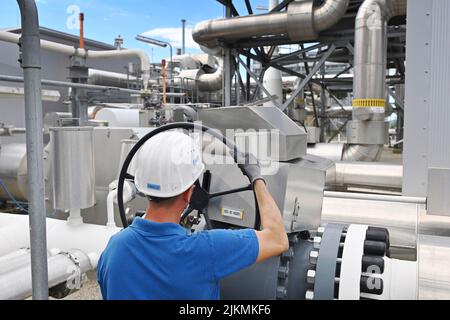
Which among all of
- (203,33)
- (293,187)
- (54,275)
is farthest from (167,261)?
(203,33)

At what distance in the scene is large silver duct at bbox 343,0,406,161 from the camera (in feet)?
10.6

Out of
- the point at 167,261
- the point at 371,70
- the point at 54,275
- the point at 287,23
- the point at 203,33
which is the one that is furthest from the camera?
the point at 203,33

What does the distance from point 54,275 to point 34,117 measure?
662mm

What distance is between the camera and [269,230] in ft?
2.76

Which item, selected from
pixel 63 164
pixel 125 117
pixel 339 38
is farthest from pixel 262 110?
pixel 339 38

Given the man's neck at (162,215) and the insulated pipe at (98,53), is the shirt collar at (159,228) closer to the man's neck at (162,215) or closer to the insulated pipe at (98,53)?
the man's neck at (162,215)

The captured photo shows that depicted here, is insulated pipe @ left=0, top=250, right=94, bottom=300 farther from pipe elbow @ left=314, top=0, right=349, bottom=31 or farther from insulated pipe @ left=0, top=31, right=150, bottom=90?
insulated pipe @ left=0, top=31, right=150, bottom=90

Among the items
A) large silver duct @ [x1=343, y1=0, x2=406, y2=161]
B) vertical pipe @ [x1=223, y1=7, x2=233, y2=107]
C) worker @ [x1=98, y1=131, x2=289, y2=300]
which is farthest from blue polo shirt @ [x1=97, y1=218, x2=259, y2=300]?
vertical pipe @ [x1=223, y1=7, x2=233, y2=107]

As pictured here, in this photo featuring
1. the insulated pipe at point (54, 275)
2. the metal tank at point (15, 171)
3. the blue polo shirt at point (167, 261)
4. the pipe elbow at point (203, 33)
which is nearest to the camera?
the blue polo shirt at point (167, 261)

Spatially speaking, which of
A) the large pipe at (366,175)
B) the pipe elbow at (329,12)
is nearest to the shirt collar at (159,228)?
the large pipe at (366,175)

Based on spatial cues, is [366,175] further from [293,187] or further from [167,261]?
[167,261]

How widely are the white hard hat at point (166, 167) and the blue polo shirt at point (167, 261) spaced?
68 mm

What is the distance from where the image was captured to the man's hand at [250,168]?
88 centimetres

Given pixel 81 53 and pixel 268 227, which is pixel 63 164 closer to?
pixel 268 227
